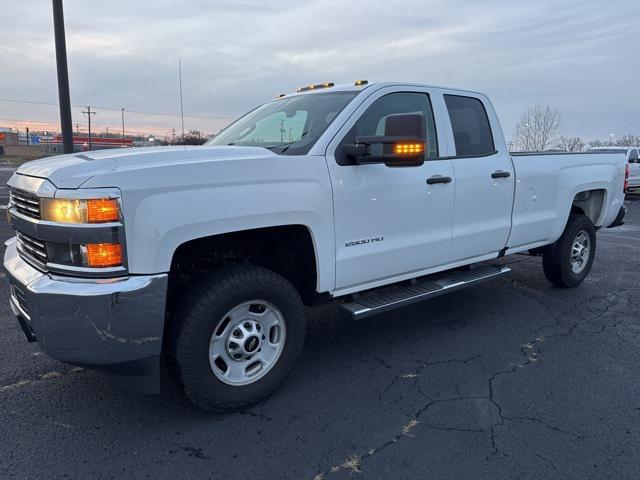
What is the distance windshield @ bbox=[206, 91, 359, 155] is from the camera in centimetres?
346

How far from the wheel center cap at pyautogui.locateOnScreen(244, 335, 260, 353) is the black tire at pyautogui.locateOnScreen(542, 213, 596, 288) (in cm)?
394

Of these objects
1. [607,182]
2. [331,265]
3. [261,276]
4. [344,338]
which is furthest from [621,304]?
[261,276]

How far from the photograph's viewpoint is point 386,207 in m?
3.57

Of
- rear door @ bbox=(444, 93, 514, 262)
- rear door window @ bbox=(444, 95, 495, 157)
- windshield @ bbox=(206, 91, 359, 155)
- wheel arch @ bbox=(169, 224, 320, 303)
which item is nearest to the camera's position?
wheel arch @ bbox=(169, 224, 320, 303)

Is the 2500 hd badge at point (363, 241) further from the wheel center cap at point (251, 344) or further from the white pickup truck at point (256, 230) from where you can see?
the wheel center cap at point (251, 344)

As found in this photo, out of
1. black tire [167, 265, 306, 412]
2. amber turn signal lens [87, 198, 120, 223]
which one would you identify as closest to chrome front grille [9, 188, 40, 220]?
amber turn signal lens [87, 198, 120, 223]

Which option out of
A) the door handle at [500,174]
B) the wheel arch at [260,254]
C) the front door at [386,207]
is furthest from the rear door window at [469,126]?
the wheel arch at [260,254]

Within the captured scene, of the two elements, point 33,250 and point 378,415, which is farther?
point 378,415

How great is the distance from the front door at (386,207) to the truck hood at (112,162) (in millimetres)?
609

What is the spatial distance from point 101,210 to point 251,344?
48.0 inches

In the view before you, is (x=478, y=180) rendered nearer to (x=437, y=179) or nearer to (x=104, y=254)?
(x=437, y=179)

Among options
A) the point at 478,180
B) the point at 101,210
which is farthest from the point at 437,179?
the point at 101,210

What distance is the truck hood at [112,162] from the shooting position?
2.49m

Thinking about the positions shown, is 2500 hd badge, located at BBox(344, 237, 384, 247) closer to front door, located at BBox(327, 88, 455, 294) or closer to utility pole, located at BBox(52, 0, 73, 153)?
front door, located at BBox(327, 88, 455, 294)
